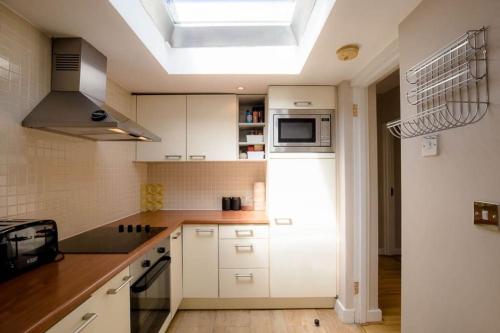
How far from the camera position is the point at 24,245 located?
1.14 m

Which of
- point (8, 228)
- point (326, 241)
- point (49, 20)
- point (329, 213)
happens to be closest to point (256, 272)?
point (326, 241)

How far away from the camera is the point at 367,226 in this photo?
2.25m

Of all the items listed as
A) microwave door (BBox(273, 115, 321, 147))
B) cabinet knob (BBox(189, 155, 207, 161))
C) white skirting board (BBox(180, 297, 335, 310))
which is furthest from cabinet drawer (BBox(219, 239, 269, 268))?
microwave door (BBox(273, 115, 321, 147))

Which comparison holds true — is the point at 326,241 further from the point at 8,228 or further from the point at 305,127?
the point at 8,228

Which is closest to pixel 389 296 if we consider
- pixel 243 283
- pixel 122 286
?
pixel 243 283

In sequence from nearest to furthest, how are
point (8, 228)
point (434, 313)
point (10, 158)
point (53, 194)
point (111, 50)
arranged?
point (8, 228)
point (434, 313)
point (10, 158)
point (53, 194)
point (111, 50)

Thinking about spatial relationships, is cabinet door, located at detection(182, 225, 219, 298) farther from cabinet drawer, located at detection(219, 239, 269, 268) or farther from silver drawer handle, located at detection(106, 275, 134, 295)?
silver drawer handle, located at detection(106, 275, 134, 295)

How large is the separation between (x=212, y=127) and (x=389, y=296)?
2520mm

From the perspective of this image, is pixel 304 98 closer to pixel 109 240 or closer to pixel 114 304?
pixel 109 240

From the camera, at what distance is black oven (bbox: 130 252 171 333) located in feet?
4.84

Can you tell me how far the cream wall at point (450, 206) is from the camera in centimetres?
89

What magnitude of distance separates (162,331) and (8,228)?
1277 mm

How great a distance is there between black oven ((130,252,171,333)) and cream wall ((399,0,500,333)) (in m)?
1.45

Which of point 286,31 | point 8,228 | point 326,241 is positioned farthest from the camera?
point 326,241
